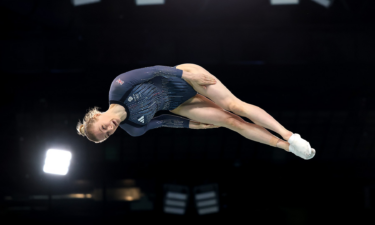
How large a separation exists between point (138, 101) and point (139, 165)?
3174 millimetres

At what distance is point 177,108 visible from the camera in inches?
106

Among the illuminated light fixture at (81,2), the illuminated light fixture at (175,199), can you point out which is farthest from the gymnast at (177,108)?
the illuminated light fixture at (175,199)

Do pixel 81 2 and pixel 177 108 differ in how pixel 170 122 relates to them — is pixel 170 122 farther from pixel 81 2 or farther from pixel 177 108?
pixel 81 2

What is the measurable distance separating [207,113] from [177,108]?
0.28 m

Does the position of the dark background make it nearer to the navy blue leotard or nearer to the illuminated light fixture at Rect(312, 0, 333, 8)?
the illuminated light fixture at Rect(312, 0, 333, 8)

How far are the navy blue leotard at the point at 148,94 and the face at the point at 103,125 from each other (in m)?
0.15

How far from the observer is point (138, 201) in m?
5.33

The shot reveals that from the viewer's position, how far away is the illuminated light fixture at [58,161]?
4035 mm

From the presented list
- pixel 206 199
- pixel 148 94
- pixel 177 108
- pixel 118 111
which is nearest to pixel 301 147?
pixel 177 108

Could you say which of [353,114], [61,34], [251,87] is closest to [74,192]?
[61,34]

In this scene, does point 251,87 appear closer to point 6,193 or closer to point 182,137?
point 182,137

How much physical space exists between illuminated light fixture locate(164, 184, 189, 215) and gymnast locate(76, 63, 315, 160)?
2.85 metres

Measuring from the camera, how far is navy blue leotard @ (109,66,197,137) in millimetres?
2244

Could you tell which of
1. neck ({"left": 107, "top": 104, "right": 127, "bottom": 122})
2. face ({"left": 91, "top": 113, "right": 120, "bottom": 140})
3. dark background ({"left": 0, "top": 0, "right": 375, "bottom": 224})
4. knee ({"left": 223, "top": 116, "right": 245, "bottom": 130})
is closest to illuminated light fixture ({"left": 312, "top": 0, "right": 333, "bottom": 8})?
dark background ({"left": 0, "top": 0, "right": 375, "bottom": 224})
